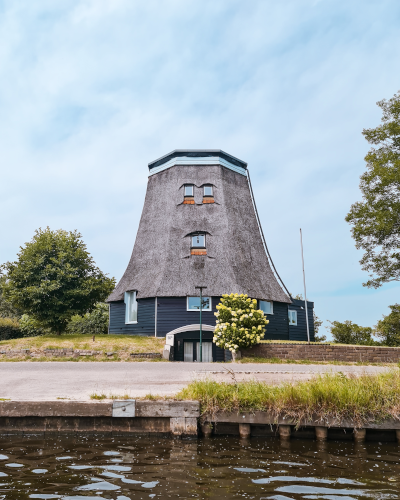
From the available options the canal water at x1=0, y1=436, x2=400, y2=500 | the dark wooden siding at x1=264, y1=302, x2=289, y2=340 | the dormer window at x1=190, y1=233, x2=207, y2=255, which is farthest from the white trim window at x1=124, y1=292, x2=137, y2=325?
the canal water at x1=0, y1=436, x2=400, y2=500

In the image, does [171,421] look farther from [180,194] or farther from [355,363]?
[180,194]

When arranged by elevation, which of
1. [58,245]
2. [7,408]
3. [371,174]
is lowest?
[7,408]

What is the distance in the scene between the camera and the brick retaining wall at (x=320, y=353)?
21688mm

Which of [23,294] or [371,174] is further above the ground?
[371,174]

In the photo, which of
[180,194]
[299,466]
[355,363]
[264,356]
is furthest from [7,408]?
[180,194]

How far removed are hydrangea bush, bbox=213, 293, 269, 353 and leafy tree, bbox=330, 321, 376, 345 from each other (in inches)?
530

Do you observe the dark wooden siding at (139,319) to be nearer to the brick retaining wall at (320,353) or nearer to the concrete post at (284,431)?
the brick retaining wall at (320,353)

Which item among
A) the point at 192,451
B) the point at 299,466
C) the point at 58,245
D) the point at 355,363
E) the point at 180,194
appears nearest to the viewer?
the point at 299,466

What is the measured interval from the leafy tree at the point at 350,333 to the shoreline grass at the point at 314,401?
84.1 feet

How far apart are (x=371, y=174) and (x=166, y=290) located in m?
16.1

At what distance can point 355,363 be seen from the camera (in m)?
20.9

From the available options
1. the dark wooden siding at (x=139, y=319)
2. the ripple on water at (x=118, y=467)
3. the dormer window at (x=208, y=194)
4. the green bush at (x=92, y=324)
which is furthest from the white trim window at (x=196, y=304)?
the ripple on water at (x=118, y=467)

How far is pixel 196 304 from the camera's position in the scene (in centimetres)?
2852

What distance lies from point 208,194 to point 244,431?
89.5 ft
